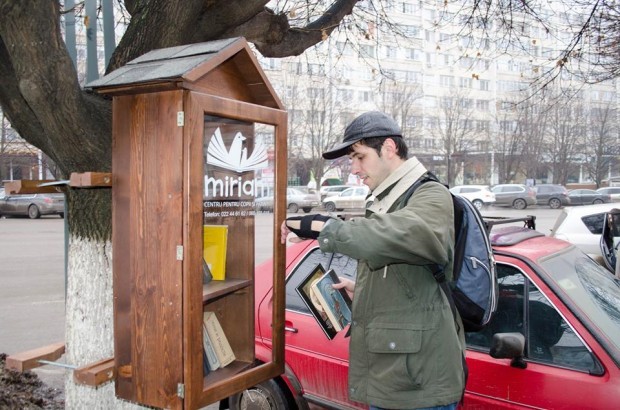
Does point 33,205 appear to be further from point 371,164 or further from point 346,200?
point 371,164

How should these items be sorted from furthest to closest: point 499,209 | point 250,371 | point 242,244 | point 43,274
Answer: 1. point 499,209
2. point 43,274
3. point 242,244
4. point 250,371

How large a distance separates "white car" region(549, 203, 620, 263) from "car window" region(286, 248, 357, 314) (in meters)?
5.92

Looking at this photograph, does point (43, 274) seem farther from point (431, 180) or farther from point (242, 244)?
point (431, 180)

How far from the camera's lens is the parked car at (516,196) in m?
34.5

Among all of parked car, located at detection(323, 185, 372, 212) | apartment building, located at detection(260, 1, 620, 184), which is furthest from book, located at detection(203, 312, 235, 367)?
apartment building, located at detection(260, 1, 620, 184)

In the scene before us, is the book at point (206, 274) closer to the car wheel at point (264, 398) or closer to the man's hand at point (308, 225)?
the man's hand at point (308, 225)

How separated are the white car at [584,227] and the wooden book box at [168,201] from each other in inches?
292

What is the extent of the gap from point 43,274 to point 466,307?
1075cm

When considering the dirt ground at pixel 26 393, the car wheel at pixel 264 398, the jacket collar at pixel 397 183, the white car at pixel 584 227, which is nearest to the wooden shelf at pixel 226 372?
the car wheel at pixel 264 398

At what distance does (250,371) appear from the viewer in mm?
2752

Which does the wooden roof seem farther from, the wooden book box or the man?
the man

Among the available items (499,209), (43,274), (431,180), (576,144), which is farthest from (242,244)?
(576,144)

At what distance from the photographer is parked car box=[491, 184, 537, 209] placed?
34.5 metres

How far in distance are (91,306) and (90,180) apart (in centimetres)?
101
